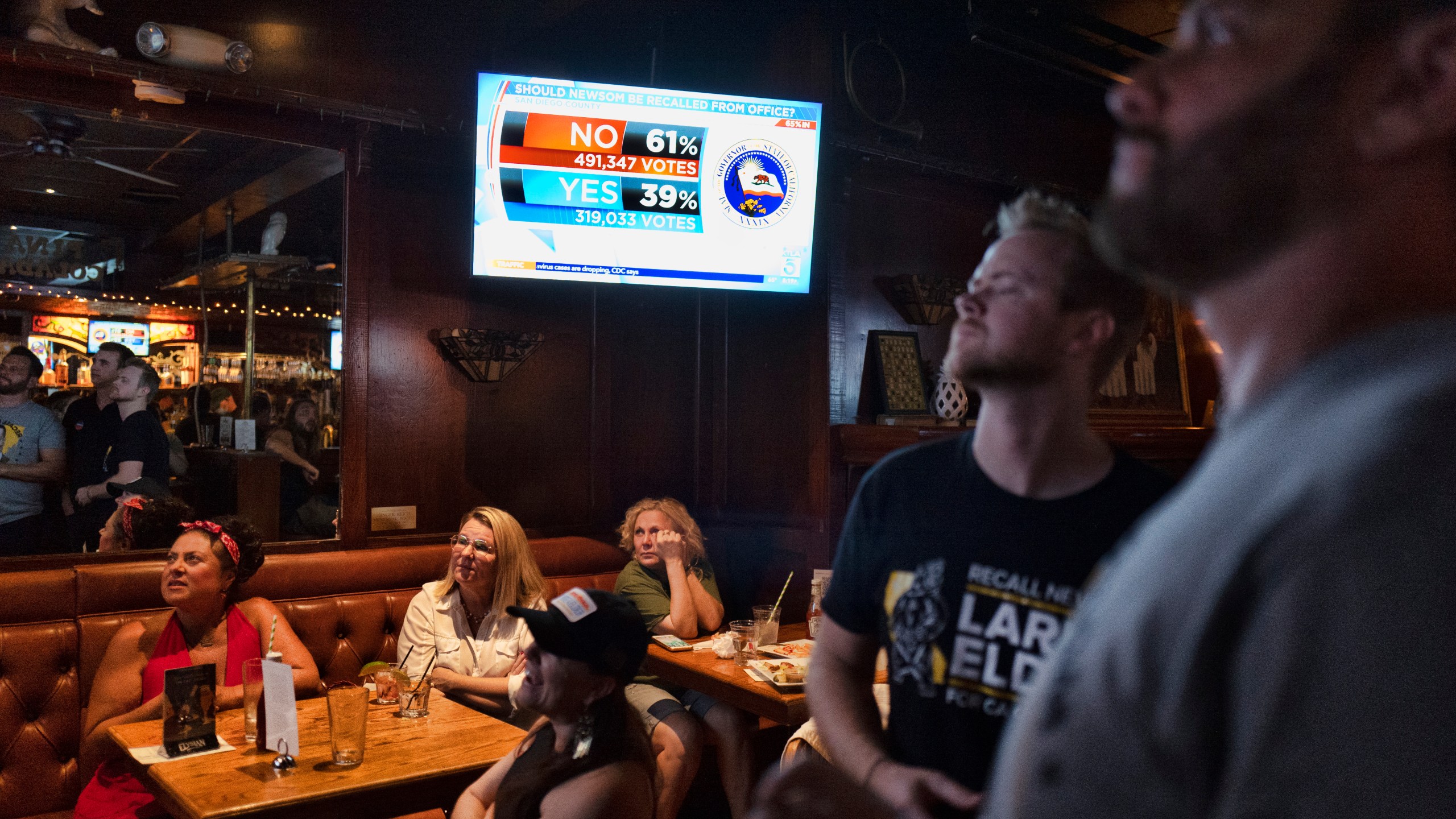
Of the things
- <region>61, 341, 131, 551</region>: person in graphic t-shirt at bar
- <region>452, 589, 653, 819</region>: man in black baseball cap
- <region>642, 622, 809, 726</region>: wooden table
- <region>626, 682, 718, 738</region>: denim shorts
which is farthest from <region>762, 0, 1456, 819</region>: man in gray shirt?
<region>61, 341, 131, 551</region>: person in graphic t-shirt at bar

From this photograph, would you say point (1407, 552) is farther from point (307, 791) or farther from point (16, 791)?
point (16, 791)

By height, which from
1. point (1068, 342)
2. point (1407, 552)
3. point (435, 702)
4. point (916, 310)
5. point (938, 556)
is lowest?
point (435, 702)

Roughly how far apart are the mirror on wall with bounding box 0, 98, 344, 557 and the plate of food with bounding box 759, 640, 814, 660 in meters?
1.84

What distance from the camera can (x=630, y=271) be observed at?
3844 mm

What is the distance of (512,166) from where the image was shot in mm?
3682

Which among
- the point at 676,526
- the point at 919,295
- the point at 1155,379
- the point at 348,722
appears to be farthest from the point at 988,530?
the point at 1155,379

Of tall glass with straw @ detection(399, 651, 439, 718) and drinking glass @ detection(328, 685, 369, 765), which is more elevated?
drinking glass @ detection(328, 685, 369, 765)

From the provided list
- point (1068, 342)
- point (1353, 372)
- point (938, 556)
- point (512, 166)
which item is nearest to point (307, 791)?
point (938, 556)

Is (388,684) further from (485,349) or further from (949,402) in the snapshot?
(949,402)

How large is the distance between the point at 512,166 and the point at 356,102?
2.26 feet

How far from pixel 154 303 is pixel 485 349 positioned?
1.76 meters

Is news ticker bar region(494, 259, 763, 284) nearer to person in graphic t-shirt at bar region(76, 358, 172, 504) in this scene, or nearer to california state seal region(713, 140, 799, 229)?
california state seal region(713, 140, 799, 229)

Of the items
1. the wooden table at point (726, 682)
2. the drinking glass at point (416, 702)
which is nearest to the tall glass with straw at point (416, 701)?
the drinking glass at point (416, 702)

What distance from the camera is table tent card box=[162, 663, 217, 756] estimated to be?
215 centimetres
